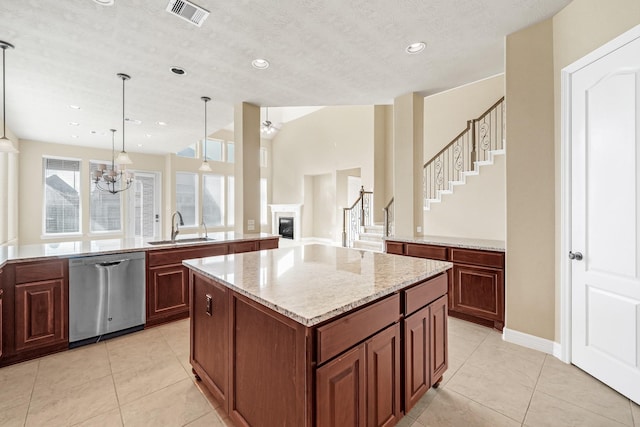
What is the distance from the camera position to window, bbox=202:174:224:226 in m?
9.48

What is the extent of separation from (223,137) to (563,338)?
1006cm

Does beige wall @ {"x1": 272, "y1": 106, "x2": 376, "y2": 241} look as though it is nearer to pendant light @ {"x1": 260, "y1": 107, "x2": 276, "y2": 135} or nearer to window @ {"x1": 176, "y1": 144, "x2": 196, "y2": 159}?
pendant light @ {"x1": 260, "y1": 107, "x2": 276, "y2": 135}

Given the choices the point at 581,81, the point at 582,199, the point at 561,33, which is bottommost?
the point at 582,199

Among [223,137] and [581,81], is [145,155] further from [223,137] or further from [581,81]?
[581,81]

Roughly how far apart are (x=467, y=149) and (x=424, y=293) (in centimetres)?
497

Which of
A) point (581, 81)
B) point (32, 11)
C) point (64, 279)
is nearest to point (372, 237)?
point (581, 81)

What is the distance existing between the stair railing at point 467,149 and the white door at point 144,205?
8066 mm

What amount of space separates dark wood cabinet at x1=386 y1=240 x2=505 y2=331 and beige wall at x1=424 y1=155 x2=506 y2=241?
2168mm

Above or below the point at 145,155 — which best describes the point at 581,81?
below

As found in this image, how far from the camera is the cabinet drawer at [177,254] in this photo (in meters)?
2.99

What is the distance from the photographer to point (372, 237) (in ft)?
20.6

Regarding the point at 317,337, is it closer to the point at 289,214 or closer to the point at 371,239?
the point at 371,239

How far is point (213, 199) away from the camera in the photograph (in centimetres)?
972

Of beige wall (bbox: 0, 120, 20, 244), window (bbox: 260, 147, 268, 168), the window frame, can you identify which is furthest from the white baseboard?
window (bbox: 260, 147, 268, 168)
